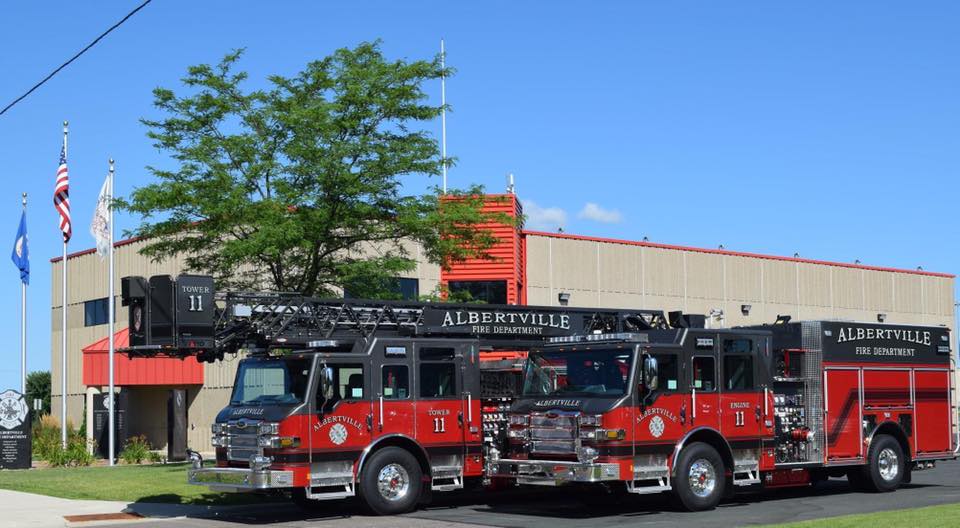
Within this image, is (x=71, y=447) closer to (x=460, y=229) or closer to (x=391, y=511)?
(x=460, y=229)

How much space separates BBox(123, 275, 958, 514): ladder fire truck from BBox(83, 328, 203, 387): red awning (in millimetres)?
26843

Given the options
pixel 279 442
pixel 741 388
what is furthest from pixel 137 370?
pixel 741 388

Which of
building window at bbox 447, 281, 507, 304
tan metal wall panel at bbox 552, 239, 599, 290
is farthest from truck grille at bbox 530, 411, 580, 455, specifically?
tan metal wall panel at bbox 552, 239, 599, 290

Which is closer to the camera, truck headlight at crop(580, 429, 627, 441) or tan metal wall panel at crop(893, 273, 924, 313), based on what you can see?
truck headlight at crop(580, 429, 627, 441)

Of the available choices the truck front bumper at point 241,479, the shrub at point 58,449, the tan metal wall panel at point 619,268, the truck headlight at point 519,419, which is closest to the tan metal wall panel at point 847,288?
the tan metal wall panel at point 619,268

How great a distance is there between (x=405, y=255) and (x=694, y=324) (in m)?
9.30

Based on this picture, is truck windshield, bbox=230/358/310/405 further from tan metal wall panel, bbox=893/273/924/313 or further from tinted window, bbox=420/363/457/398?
tan metal wall panel, bbox=893/273/924/313

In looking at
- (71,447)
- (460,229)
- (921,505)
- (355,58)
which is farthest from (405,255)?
(921,505)

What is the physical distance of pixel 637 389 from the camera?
18.2 m

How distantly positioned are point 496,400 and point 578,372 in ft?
7.32

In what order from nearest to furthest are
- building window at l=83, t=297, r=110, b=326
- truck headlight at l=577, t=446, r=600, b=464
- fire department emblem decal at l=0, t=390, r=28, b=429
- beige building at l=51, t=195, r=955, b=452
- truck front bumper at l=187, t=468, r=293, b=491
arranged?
truck front bumper at l=187, t=468, r=293, b=491 < truck headlight at l=577, t=446, r=600, b=464 < fire department emblem decal at l=0, t=390, r=28, b=429 < beige building at l=51, t=195, r=955, b=452 < building window at l=83, t=297, r=110, b=326

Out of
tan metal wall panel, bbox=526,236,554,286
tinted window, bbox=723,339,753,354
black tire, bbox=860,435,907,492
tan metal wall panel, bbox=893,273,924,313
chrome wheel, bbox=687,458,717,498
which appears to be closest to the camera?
chrome wheel, bbox=687,458,717,498

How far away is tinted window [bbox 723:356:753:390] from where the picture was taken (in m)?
19.5

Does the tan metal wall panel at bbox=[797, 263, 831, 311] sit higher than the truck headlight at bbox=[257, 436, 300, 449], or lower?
higher
